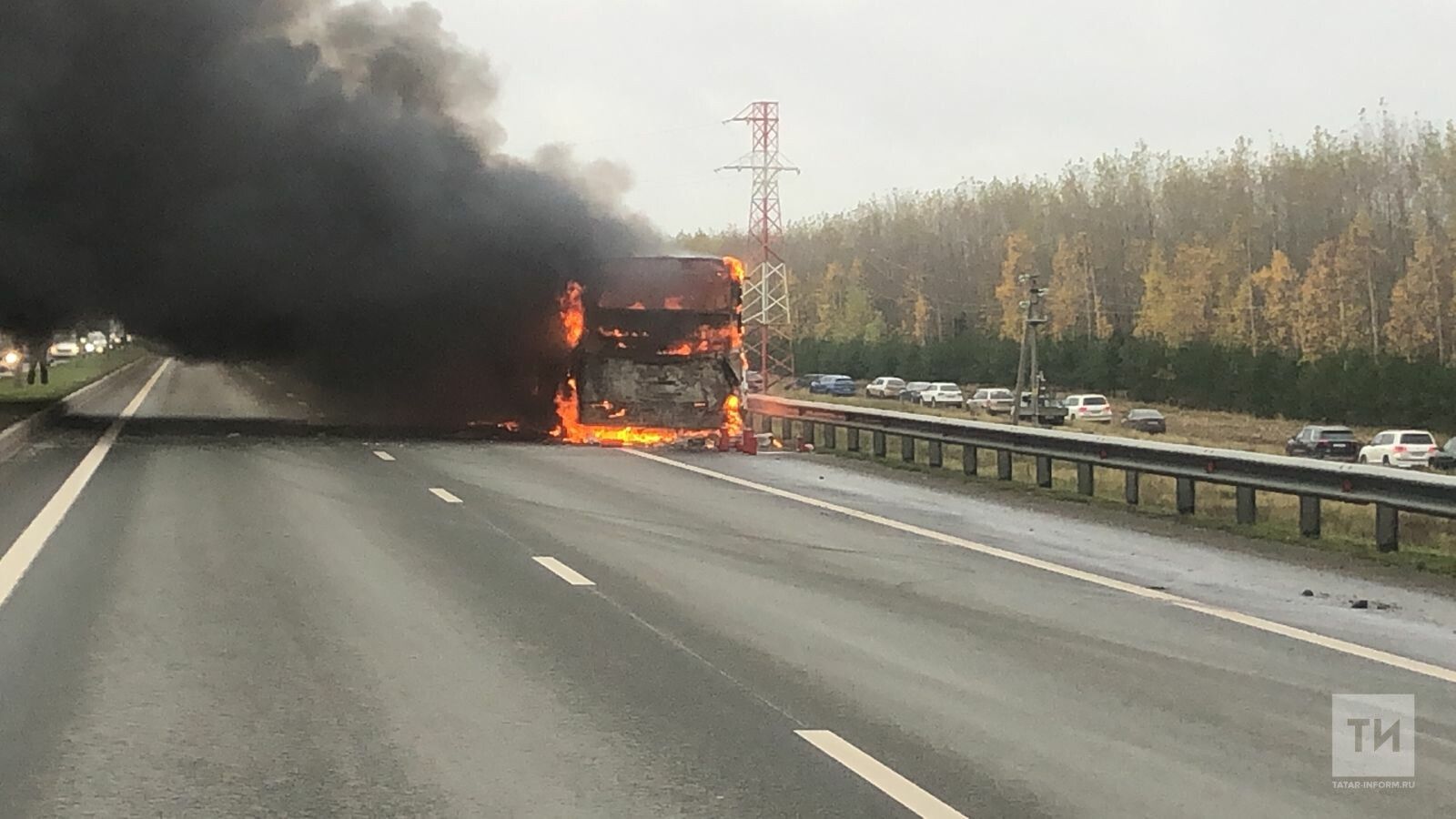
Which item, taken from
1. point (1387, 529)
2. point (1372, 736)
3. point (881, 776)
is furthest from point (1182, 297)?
point (881, 776)

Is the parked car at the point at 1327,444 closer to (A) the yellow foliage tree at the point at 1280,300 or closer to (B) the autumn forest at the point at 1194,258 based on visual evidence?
(B) the autumn forest at the point at 1194,258

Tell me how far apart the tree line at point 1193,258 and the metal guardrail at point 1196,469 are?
4222cm

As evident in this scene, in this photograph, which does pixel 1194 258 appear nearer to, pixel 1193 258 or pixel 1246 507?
pixel 1193 258

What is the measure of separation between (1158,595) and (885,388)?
80.6m

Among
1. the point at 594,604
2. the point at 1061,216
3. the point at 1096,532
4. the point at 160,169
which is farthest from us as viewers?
the point at 1061,216

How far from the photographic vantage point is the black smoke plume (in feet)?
106

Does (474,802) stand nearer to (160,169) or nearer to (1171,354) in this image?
(160,169)

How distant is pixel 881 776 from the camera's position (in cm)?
652

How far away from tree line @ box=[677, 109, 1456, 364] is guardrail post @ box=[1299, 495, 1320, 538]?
167ft

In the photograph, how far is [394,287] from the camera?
33.7 metres

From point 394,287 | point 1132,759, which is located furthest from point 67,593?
point 394,287

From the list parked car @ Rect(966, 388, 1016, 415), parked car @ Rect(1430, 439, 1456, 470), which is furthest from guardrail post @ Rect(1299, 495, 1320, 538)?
parked car @ Rect(966, 388, 1016, 415)

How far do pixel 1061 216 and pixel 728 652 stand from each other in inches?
4114

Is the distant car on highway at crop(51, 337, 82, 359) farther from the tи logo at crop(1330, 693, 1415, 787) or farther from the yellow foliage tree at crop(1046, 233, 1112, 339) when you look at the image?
the tи logo at crop(1330, 693, 1415, 787)
